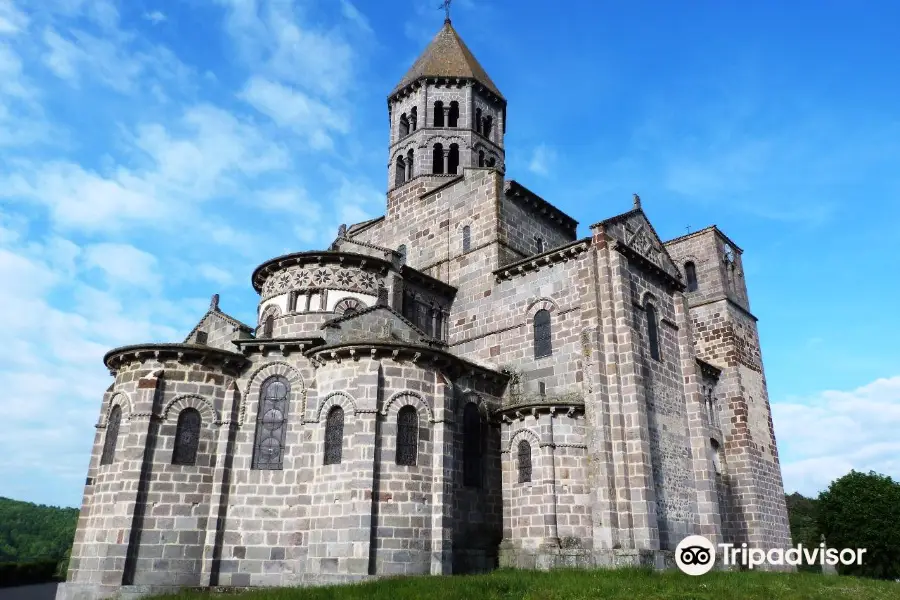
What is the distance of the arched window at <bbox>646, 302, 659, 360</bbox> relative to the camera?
23528mm

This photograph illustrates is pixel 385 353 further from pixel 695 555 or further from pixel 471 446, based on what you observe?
pixel 695 555

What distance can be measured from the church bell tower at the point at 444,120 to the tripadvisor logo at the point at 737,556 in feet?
64.2

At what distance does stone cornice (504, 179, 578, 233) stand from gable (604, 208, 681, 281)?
4889 mm

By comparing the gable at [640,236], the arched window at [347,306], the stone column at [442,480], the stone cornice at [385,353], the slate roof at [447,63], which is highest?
the slate roof at [447,63]

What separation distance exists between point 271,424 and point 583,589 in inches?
430

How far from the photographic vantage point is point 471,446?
21.5m

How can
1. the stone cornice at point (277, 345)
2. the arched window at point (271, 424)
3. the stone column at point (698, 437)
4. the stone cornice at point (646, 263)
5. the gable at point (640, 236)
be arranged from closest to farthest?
1. the arched window at point (271, 424)
2. the stone cornice at point (277, 345)
3. the stone column at point (698, 437)
4. the stone cornice at point (646, 263)
5. the gable at point (640, 236)

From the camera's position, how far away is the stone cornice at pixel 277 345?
20.6 metres

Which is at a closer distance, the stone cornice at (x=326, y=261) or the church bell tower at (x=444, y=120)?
the stone cornice at (x=326, y=261)

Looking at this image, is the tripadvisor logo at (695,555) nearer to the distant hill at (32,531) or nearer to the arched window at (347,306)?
the arched window at (347,306)

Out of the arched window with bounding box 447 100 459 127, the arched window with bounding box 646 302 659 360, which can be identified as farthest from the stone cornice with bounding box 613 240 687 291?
the arched window with bounding box 447 100 459 127

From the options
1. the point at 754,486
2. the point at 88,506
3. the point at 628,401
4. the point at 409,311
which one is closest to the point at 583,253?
the point at 628,401

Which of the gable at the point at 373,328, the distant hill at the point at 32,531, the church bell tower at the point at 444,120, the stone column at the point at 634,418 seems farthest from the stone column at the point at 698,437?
the distant hill at the point at 32,531

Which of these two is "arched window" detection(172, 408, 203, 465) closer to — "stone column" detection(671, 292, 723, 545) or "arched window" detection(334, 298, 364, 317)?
"arched window" detection(334, 298, 364, 317)
